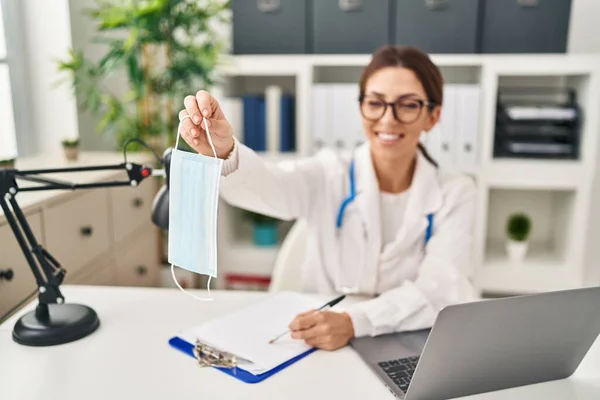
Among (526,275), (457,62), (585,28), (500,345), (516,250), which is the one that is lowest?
(526,275)

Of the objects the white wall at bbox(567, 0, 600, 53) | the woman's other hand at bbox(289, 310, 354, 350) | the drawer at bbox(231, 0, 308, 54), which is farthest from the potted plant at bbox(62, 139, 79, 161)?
the white wall at bbox(567, 0, 600, 53)

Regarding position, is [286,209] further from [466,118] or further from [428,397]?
[466,118]

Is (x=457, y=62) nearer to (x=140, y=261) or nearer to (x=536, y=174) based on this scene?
(x=536, y=174)

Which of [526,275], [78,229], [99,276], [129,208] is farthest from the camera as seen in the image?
[526,275]

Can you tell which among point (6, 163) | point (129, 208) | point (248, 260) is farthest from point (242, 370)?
point (248, 260)

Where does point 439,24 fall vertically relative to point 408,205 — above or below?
above

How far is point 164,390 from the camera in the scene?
97 centimetres

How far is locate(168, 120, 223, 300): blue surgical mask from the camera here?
0.86 meters

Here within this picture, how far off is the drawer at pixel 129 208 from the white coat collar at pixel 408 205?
1.02 meters

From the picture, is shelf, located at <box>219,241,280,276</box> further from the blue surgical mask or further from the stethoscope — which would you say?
the blue surgical mask

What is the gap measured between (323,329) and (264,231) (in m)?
1.71

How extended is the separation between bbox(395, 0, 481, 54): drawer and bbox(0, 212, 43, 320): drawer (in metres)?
1.70

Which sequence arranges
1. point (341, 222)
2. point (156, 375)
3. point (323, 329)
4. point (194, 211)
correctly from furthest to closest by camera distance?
point (341, 222), point (323, 329), point (156, 375), point (194, 211)

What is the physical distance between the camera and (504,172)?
252 centimetres
